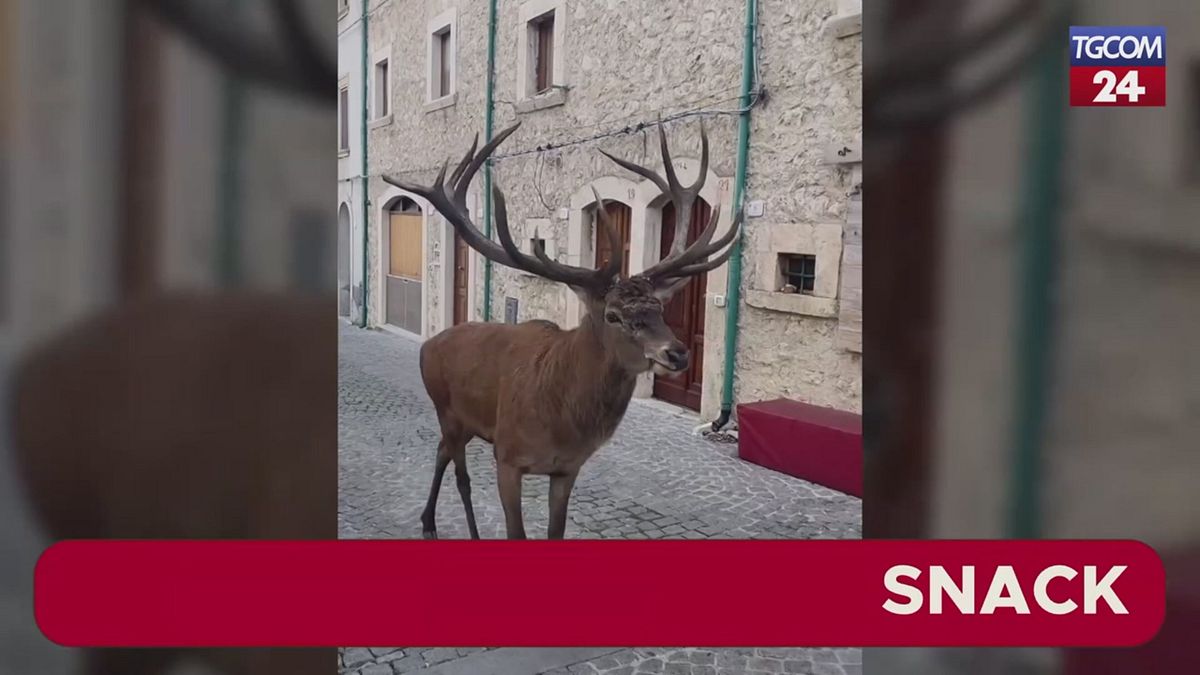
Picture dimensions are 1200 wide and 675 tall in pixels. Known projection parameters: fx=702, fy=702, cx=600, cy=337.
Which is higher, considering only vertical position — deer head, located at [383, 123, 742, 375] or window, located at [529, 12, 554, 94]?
window, located at [529, 12, 554, 94]

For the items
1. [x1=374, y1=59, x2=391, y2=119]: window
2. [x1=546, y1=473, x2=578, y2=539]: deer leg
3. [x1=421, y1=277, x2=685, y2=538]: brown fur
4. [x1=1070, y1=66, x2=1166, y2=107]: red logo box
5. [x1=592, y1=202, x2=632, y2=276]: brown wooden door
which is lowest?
[x1=546, y1=473, x2=578, y2=539]: deer leg

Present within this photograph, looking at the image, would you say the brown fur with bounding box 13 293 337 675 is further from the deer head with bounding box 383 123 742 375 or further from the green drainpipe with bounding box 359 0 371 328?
the green drainpipe with bounding box 359 0 371 328

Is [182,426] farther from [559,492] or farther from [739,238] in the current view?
[739,238]

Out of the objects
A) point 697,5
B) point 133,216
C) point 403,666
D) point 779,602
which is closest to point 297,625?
point 133,216

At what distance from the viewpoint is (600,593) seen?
1.23m

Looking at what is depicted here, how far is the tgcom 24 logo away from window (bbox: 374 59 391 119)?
2.08 meters

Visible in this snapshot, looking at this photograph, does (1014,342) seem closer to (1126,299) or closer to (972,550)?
(1126,299)

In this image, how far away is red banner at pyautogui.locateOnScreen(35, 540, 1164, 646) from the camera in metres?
1.17

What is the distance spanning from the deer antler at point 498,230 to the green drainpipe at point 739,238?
1259 mm

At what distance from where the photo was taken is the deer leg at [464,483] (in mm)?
2561

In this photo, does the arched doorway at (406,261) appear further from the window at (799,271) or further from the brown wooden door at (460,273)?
the window at (799,271)

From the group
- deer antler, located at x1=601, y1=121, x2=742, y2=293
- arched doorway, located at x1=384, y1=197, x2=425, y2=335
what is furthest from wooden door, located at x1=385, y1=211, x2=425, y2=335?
deer antler, located at x1=601, y1=121, x2=742, y2=293

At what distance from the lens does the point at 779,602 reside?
123 cm

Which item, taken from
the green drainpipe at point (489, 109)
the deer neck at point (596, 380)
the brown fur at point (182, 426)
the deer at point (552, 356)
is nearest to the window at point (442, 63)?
Answer: the green drainpipe at point (489, 109)
